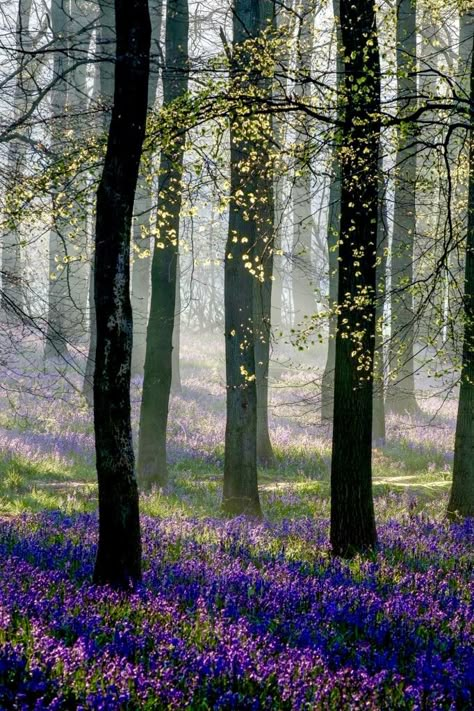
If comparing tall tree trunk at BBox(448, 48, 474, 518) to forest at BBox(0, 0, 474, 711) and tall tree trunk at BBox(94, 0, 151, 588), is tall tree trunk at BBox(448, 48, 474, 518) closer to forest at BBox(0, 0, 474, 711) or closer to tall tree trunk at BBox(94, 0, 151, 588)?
forest at BBox(0, 0, 474, 711)

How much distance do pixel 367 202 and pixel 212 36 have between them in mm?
21318

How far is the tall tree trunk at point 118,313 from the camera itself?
650 centimetres

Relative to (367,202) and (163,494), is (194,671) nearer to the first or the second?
(367,202)

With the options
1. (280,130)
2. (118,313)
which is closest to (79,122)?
(280,130)

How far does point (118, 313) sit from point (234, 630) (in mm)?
2845

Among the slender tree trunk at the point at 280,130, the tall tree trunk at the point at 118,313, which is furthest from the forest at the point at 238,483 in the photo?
the slender tree trunk at the point at 280,130

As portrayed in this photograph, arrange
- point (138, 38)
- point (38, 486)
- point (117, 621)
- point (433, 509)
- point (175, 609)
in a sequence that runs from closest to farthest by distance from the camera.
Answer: point (117, 621), point (175, 609), point (138, 38), point (433, 509), point (38, 486)

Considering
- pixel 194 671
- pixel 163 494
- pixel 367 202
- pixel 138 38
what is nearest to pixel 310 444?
pixel 163 494

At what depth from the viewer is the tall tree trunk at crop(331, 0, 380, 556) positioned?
8.50 metres

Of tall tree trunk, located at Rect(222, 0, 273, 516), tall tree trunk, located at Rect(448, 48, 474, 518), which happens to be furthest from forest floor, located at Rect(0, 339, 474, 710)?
tall tree trunk, located at Rect(222, 0, 273, 516)

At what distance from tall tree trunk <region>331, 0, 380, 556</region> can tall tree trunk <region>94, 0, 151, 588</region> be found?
8.86 feet

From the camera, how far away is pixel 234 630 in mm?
4996

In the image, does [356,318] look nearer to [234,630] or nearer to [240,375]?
[240,375]

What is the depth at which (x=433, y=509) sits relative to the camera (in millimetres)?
13570
